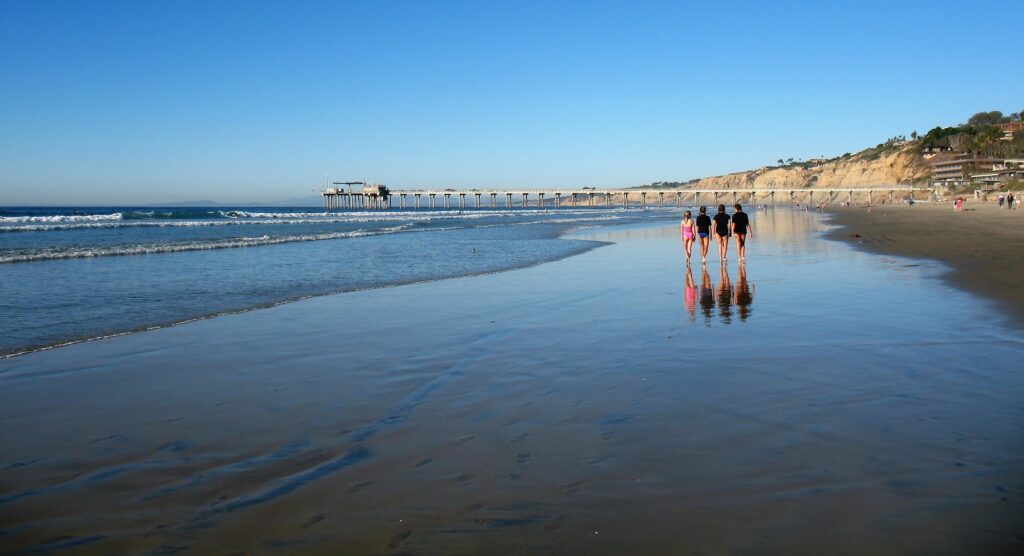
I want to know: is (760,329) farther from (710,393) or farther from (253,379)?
(253,379)

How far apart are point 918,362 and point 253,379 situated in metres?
5.05

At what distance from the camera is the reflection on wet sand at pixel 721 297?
834 centimetres

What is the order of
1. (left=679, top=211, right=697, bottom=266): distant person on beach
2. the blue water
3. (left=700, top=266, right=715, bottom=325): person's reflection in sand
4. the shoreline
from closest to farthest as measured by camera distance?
the shoreline, (left=700, top=266, right=715, bottom=325): person's reflection in sand, the blue water, (left=679, top=211, right=697, bottom=266): distant person on beach

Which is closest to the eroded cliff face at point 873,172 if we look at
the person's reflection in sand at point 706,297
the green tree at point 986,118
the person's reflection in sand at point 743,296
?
the green tree at point 986,118

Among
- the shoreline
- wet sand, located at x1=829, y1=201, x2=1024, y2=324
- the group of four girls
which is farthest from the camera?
the group of four girls

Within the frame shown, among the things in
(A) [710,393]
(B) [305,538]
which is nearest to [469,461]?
(B) [305,538]

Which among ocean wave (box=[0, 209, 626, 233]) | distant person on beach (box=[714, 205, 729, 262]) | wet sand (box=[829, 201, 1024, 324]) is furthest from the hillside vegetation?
distant person on beach (box=[714, 205, 729, 262])

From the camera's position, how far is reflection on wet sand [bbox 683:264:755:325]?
8.34m

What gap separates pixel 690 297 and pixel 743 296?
2.25ft

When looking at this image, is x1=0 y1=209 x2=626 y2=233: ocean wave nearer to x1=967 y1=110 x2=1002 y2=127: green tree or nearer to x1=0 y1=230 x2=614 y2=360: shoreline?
x1=0 y1=230 x2=614 y2=360: shoreline

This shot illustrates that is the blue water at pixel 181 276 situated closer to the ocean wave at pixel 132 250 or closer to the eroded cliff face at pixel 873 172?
the ocean wave at pixel 132 250

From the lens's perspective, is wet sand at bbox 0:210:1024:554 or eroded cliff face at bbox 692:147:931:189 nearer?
wet sand at bbox 0:210:1024:554

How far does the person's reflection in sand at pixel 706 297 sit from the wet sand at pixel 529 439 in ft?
1.77

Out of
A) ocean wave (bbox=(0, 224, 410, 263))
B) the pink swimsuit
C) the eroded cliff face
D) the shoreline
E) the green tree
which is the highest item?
the green tree
